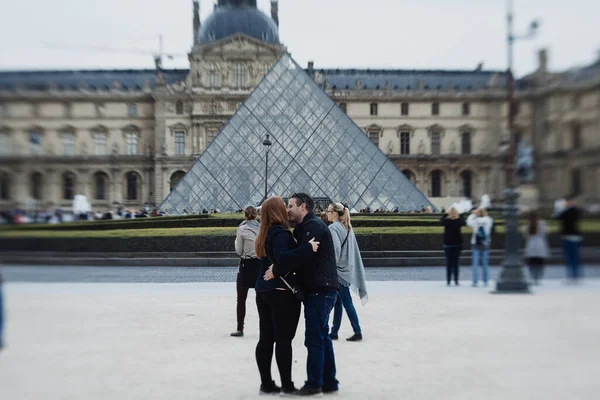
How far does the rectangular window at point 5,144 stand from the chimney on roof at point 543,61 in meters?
1.24

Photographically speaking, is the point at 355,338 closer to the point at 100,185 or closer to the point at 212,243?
the point at 100,185

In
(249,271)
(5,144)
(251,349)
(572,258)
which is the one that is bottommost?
(251,349)

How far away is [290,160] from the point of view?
59.4 ft

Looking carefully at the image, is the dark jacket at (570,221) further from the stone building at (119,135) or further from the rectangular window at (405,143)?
the rectangular window at (405,143)

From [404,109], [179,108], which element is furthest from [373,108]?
[179,108]

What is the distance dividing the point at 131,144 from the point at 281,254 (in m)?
1.02

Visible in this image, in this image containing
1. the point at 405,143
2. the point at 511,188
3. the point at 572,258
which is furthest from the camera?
the point at 405,143

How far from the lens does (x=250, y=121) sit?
Answer: 19797 millimetres

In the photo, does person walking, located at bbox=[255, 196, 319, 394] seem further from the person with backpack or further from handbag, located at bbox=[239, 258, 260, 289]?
handbag, located at bbox=[239, 258, 260, 289]

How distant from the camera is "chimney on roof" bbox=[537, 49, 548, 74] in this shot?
5.24 feet

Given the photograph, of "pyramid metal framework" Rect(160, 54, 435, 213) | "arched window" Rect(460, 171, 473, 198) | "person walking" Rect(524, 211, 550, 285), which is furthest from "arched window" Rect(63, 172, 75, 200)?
"pyramid metal framework" Rect(160, 54, 435, 213)

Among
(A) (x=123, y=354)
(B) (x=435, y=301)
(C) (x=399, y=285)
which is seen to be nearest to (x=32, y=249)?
(A) (x=123, y=354)

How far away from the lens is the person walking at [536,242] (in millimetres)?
1739

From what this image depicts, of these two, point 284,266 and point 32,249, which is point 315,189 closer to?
point 284,266
